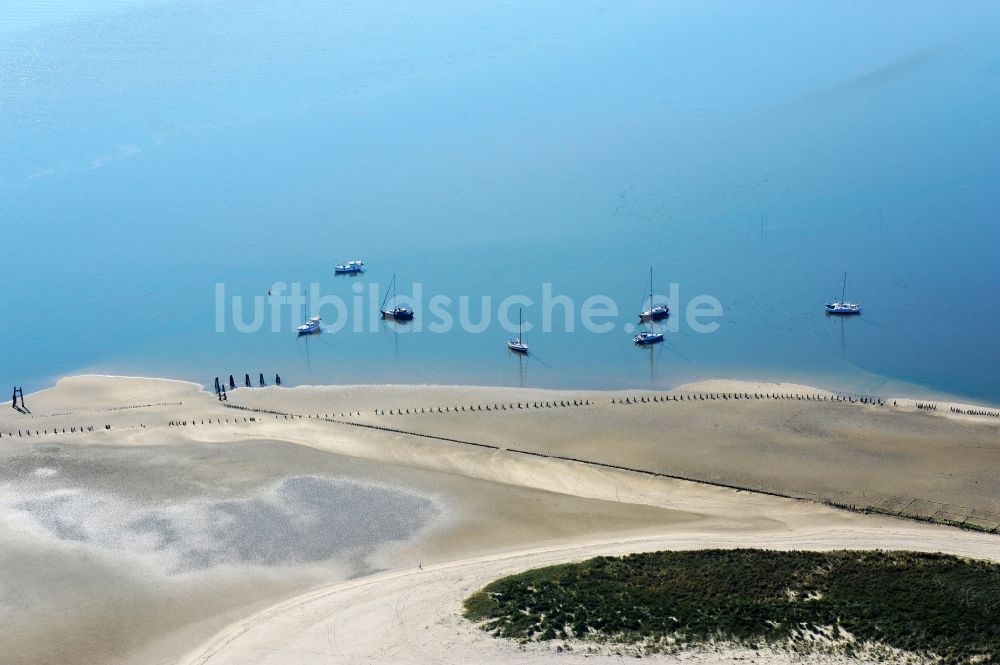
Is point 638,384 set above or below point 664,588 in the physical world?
above

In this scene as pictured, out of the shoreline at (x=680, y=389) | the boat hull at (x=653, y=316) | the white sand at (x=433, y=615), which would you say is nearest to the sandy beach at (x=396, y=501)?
the white sand at (x=433, y=615)

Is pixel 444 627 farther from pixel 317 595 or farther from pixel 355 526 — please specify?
pixel 355 526

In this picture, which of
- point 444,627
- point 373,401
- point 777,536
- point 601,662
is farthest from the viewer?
point 373,401

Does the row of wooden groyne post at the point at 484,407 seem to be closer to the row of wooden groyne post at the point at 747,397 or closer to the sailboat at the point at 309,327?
the row of wooden groyne post at the point at 747,397

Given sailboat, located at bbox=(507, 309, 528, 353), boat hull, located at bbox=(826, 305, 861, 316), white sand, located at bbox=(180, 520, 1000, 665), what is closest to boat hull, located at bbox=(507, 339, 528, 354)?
sailboat, located at bbox=(507, 309, 528, 353)

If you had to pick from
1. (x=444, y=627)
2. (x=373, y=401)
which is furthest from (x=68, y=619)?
(x=373, y=401)

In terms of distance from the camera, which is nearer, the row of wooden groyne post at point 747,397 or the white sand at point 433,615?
the white sand at point 433,615
